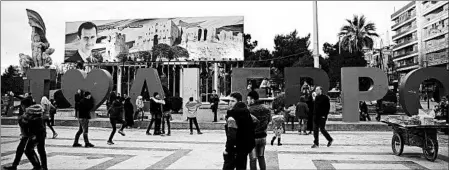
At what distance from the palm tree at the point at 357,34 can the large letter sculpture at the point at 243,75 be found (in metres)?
34.9

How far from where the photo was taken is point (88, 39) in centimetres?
4119

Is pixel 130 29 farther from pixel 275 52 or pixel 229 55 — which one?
pixel 275 52

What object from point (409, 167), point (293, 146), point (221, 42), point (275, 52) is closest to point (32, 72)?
point (293, 146)

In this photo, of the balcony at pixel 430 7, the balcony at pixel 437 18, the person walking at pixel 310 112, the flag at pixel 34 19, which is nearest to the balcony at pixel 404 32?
the balcony at pixel 437 18

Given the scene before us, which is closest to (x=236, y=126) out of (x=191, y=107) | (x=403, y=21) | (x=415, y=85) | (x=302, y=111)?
(x=191, y=107)

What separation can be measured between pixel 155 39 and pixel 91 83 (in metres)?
24.1

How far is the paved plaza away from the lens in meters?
6.71

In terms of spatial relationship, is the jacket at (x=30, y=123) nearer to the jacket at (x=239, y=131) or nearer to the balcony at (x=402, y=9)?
the jacket at (x=239, y=131)

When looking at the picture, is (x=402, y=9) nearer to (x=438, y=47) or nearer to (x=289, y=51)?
(x=438, y=47)

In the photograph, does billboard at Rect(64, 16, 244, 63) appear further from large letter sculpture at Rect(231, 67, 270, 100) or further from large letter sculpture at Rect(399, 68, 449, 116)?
large letter sculpture at Rect(399, 68, 449, 116)

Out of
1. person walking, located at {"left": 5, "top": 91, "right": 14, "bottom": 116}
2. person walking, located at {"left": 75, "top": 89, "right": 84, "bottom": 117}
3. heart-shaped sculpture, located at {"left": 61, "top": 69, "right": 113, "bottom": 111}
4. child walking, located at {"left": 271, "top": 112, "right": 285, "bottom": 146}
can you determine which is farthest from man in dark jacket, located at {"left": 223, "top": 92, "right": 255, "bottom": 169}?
person walking, located at {"left": 5, "top": 91, "right": 14, "bottom": 116}

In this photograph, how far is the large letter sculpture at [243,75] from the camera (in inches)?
586

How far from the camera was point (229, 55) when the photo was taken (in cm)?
3709

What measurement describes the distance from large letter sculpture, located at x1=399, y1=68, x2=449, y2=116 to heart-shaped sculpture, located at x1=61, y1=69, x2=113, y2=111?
1234 cm
